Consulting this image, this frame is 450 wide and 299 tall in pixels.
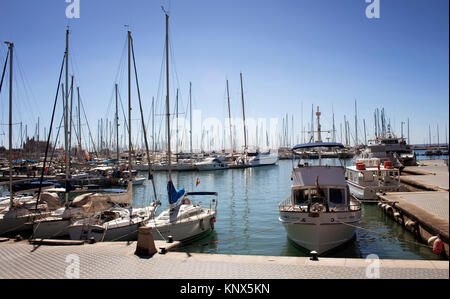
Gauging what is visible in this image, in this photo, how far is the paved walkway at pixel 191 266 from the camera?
966 cm

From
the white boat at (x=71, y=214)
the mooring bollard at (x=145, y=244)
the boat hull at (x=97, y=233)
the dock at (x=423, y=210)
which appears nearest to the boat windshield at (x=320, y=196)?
the dock at (x=423, y=210)

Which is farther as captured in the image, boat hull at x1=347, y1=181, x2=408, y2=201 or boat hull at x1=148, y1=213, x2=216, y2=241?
boat hull at x1=347, y1=181, x2=408, y2=201

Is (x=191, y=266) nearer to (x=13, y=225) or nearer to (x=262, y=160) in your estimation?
(x=13, y=225)

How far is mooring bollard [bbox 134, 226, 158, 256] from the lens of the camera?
40.0 feet

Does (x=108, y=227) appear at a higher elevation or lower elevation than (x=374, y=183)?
lower

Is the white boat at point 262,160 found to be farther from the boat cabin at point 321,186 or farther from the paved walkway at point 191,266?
the paved walkway at point 191,266

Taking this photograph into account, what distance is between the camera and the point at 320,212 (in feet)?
49.8

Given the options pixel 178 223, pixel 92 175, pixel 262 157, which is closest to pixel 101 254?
pixel 178 223

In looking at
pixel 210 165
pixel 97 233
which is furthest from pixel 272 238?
pixel 210 165

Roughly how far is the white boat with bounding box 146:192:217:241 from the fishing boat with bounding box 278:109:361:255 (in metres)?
5.37

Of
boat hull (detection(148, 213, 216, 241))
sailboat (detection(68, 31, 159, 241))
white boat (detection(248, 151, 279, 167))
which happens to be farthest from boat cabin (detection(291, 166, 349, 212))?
white boat (detection(248, 151, 279, 167))

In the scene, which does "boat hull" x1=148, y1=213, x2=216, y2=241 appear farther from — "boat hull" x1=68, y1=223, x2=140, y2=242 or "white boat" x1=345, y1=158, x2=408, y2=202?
"white boat" x1=345, y1=158, x2=408, y2=202

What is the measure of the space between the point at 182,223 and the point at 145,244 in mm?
6160
